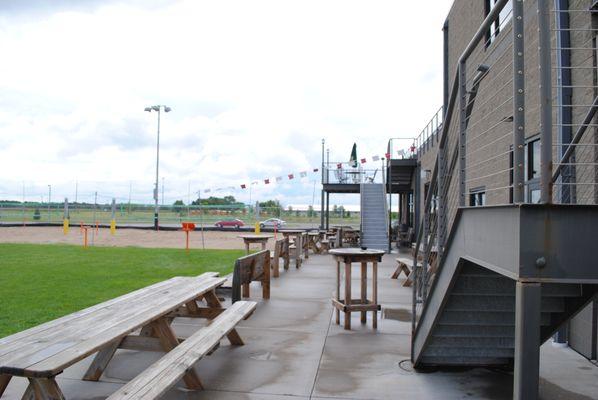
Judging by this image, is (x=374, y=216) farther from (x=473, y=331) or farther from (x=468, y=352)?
(x=473, y=331)

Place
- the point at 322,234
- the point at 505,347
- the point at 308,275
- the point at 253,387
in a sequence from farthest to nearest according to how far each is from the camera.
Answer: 1. the point at 322,234
2. the point at 308,275
3. the point at 505,347
4. the point at 253,387

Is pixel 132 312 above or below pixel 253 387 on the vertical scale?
above

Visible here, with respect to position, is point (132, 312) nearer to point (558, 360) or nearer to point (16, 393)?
point (16, 393)

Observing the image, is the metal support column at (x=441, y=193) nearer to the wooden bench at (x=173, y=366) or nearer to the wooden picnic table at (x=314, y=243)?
the wooden bench at (x=173, y=366)

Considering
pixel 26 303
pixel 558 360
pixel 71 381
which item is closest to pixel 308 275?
pixel 26 303

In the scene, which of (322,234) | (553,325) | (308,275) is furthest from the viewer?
(322,234)

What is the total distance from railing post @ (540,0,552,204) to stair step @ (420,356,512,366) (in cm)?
274

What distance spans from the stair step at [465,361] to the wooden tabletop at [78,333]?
2617mm

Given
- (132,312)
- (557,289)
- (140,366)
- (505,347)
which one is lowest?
(140,366)

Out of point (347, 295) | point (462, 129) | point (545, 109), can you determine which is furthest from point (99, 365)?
point (545, 109)

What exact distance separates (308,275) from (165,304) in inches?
292

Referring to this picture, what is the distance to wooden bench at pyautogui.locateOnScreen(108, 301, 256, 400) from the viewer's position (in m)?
3.12

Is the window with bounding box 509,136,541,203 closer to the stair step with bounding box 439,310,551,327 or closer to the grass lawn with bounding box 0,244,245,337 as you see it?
the stair step with bounding box 439,310,551,327

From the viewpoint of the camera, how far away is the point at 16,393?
4.22 metres
